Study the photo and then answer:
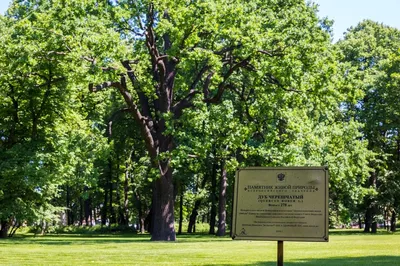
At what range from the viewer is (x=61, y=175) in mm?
31047

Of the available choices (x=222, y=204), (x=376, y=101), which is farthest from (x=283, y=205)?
(x=376, y=101)

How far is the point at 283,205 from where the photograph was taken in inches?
385

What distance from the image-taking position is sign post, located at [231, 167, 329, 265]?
966 centimetres

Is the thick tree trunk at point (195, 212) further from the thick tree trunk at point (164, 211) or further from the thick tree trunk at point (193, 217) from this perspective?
the thick tree trunk at point (164, 211)

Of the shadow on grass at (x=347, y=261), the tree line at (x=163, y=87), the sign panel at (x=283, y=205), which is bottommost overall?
the shadow on grass at (x=347, y=261)

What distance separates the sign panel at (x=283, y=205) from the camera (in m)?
9.66

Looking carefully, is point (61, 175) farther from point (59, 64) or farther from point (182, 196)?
point (182, 196)

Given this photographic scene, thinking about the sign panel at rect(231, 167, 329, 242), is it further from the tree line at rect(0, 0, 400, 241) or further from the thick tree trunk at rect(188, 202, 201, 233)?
the thick tree trunk at rect(188, 202, 201, 233)

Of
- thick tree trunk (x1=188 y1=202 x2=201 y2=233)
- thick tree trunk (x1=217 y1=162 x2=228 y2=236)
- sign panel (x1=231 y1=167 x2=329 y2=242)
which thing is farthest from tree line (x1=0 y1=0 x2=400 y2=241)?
thick tree trunk (x1=188 y1=202 x2=201 y2=233)

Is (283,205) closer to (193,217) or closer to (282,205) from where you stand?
(282,205)

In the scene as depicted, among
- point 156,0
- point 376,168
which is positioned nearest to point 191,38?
point 156,0

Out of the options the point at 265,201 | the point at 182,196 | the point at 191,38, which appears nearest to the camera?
the point at 265,201

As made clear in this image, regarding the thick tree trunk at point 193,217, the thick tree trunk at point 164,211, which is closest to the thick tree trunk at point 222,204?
the thick tree trunk at point 164,211

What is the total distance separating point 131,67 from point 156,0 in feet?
18.4
